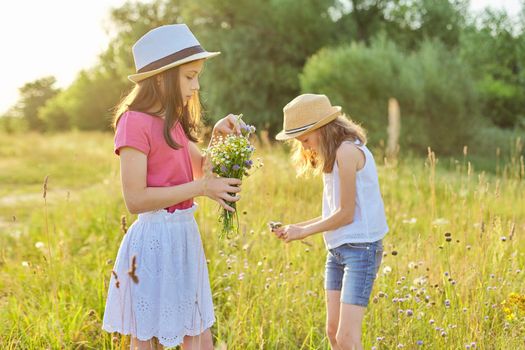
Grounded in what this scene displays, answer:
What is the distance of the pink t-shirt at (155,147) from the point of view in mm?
2258

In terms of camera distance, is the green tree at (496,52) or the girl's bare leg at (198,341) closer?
the girl's bare leg at (198,341)

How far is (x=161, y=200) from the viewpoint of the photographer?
2.28 meters

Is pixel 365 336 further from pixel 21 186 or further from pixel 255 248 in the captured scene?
pixel 21 186

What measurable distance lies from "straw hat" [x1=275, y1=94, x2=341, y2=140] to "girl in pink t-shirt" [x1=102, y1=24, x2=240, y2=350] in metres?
0.61

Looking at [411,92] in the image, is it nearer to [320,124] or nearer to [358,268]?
[320,124]

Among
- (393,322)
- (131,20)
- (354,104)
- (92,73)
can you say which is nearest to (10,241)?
(393,322)

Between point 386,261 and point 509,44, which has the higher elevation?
point 509,44

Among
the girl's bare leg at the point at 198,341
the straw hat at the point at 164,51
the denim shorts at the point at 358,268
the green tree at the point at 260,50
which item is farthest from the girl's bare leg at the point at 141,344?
the green tree at the point at 260,50

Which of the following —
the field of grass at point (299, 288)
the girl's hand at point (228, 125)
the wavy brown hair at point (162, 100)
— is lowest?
the field of grass at point (299, 288)

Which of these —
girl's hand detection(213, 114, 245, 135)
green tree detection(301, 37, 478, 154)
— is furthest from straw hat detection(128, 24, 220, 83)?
green tree detection(301, 37, 478, 154)

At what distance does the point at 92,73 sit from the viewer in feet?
123

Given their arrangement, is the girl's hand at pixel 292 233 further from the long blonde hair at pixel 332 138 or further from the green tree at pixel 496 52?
the green tree at pixel 496 52

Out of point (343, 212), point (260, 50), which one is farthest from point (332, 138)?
point (260, 50)

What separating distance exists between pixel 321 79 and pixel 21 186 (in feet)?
26.8
